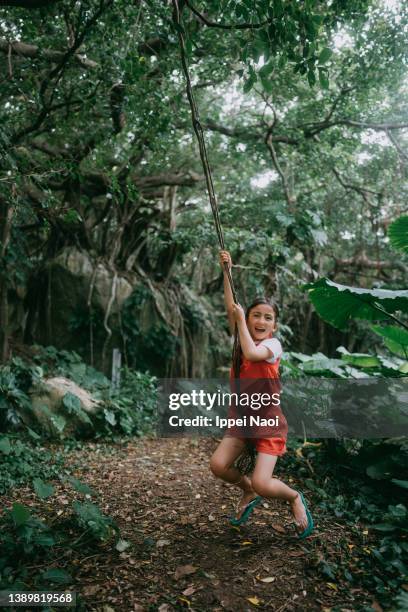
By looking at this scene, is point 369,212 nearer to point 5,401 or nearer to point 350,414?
point 350,414

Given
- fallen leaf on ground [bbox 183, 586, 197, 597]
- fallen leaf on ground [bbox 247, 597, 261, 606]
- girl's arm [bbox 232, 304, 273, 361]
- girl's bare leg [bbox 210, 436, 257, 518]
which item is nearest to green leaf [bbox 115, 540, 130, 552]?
fallen leaf on ground [bbox 183, 586, 197, 597]

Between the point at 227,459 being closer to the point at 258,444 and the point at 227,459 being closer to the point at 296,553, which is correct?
the point at 258,444

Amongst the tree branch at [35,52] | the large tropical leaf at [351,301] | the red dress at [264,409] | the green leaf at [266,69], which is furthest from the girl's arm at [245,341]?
the tree branch at [35,52]

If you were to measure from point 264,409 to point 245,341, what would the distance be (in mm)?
448

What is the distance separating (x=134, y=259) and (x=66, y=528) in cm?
686

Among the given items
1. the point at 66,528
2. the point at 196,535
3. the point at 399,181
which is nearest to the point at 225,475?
the point at 196,535

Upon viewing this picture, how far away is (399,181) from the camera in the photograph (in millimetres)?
9070

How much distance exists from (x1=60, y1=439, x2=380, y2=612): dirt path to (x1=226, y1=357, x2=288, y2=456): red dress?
23.2 inches

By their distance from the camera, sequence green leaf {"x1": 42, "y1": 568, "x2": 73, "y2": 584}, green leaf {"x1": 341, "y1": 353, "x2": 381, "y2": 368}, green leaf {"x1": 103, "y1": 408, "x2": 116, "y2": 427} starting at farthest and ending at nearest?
green leaf {"x1": 103, "y1": 408, "x2": 116, "y2": 427} → green leaf {"x1": 341, "y1": 353, "x2": 381, "y2": 368} → green leaf {"x1": 42, "y1": 568, "x2": 73, "y2": 584}

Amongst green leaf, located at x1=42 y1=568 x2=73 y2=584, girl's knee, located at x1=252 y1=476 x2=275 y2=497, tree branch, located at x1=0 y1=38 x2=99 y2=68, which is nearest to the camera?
green leaf, located at x1=42 y1=568 x2=73 y2=584

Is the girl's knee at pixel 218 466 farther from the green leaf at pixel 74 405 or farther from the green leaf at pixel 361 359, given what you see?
the green leaf at pixel 74 405

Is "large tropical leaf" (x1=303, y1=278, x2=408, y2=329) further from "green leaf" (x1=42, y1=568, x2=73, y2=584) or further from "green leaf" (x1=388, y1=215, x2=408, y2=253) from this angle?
"green leaf" (x1=42, y1=568, x2=73, y2=584)

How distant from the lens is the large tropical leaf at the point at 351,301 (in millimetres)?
3129

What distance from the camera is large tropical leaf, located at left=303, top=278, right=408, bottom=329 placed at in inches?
123
